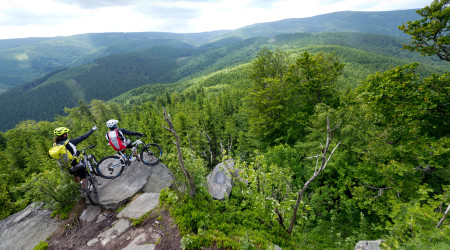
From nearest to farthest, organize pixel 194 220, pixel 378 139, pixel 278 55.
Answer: pixel 194 220
pixel 378 139
pixel 278 55

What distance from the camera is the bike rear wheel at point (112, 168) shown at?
9.65m

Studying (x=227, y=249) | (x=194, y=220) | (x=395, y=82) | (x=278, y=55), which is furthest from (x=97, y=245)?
(x=278, y=55)

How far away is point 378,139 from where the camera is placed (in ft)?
35.3

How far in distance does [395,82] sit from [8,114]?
11638 inches

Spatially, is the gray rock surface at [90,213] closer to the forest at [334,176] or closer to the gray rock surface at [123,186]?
the gray rock surface at [123,186]

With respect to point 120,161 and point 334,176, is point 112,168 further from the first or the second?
point 334,176

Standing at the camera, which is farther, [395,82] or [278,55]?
[278,55]

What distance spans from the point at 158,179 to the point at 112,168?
8.18 ft

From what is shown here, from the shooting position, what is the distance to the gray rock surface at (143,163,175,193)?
9408mm

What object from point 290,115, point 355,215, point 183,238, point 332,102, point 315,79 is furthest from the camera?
point 290,115

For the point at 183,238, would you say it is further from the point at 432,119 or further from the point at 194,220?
the point at 432,119

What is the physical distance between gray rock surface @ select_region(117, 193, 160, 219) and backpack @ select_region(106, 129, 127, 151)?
2938 millimetres

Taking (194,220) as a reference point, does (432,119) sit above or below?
above

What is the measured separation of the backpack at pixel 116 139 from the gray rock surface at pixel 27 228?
3.99m
